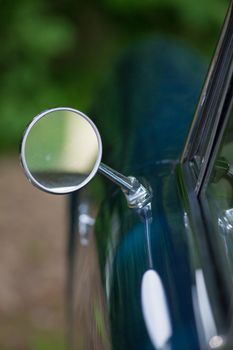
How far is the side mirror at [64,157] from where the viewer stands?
1157mm

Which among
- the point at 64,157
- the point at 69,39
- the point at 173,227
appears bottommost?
the point at 173,227

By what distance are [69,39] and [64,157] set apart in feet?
8.36

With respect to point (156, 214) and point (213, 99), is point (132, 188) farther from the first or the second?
point (213, 99)

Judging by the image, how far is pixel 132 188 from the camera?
3.90ft

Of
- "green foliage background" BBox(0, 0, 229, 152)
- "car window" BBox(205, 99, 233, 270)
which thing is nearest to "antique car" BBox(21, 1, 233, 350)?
"car window" BBox(205, 99, 233, 270)

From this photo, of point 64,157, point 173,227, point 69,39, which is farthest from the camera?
point 69,39

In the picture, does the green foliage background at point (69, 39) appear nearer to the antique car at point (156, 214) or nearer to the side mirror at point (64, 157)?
the antique car at point (156, 214)

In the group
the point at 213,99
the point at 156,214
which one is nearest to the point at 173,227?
the point at 156,214

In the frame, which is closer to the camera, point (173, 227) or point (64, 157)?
point (173, 227)

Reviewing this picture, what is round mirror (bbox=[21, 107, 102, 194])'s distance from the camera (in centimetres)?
116

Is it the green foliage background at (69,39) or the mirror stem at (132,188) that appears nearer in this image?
the mirror stem at (132,188)

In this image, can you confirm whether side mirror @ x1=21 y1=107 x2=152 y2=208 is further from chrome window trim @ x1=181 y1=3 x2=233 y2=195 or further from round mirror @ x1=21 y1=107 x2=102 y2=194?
chrome window trim @ x1=181 y1=3 x2=233 y2=195

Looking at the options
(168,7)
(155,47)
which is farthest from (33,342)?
(168,7)

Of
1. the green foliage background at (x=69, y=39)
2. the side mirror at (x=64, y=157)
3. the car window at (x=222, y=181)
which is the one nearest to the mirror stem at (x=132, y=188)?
the side mirror at (x=64, y=157)
